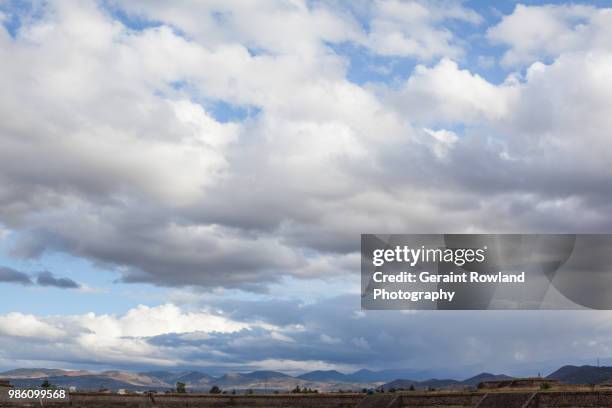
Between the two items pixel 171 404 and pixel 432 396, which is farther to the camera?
pixel 171 404

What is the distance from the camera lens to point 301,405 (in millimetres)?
108125

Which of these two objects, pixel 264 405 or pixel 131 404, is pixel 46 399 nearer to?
pixel 131 404

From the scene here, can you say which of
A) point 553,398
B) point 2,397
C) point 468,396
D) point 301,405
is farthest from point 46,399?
point 553,398

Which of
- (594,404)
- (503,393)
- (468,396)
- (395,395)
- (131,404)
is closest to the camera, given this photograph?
(594,404)

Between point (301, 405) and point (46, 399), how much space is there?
3590 cm

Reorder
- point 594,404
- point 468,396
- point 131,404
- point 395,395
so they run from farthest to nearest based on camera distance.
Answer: point 131,404 < point 395,395 < point 468,396 < point 594,404

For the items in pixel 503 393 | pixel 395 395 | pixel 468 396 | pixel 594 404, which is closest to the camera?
pixel 594 404

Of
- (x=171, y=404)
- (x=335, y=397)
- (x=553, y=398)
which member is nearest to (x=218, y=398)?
(x=171, y=404)

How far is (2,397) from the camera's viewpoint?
10412cm

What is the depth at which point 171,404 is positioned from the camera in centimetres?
10900

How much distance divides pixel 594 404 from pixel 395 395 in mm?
29762

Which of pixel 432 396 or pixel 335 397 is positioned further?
pixel 335 397

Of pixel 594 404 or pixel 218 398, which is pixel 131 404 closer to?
pixel 218 398

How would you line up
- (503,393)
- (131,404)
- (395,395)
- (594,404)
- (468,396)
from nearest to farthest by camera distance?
(594,404) < (503,393) < (468,396) < (395,395) < (131,404)
